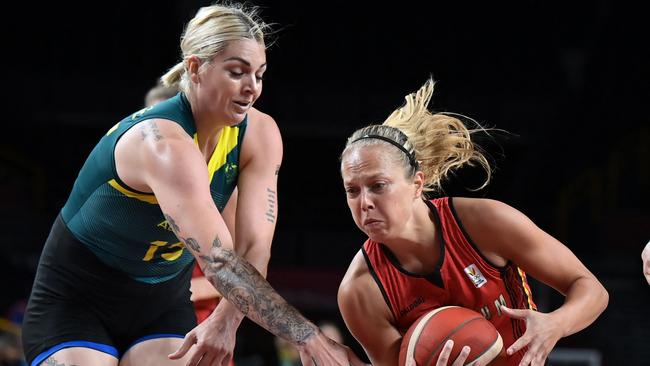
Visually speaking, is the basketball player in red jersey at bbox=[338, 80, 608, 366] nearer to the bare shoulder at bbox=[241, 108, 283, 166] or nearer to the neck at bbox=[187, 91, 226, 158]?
the bare shoulder at bbox=[241, 108, 283, 166]

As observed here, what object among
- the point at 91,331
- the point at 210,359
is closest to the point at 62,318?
the point at 91,331

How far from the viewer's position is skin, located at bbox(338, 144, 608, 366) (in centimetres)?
326

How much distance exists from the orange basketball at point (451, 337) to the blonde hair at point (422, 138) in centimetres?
54

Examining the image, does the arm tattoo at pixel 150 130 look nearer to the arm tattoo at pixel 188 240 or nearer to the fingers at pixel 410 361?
the arm tattoo at pixel 188 240

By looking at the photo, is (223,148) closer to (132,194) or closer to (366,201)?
(132,194)

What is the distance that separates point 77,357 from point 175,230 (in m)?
0.57

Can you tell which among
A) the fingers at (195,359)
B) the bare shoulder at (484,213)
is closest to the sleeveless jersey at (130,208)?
the fingers at (195,359)

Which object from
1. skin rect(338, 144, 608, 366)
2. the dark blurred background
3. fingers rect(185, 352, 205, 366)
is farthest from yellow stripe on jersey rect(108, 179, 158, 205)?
the dark blurred background

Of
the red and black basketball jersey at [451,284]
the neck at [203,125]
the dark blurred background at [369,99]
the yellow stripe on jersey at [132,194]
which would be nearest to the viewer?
the yellow stripe on jersey at [132,194]

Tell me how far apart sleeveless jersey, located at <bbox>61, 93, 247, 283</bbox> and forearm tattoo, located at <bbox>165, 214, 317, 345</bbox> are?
10.5 inches

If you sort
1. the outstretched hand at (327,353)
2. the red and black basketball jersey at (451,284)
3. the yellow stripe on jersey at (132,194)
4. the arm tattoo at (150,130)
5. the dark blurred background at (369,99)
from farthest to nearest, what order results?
the dark blurred background at (369,99) < the red and black basketball jersey at (451,284) < the yellow stripe on jersey at (132,194) < the arm tattoo at (150,130) < the outstretched hand at (327,353)

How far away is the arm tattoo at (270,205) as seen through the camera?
348 cm

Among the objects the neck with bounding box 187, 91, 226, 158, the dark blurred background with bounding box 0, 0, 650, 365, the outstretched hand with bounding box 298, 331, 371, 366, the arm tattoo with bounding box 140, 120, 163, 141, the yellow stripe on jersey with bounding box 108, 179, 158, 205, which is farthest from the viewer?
the dark blurred background with bounding box 0, 0, 650, 365

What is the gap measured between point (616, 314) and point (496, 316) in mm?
6509
